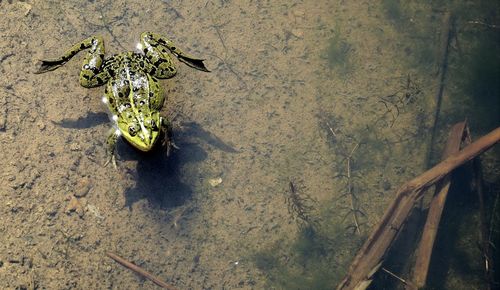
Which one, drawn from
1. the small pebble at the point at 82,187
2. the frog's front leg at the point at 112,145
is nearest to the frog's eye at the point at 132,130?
the frog's front leg at the point at 112,145

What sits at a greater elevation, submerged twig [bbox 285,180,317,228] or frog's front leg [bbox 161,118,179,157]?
frog's front leg [bbox 161,118,179,157]

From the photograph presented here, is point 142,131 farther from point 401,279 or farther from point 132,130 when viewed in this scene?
point 401,279

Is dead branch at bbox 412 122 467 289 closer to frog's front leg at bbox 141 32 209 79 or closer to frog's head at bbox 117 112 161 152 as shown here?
frog's front leg at bbox 141 32 209 79

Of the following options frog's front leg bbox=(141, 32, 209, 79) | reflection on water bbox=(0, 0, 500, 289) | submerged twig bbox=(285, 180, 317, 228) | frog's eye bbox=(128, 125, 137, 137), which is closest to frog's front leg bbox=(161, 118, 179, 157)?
reflection on water bbox=(0, 0, 500, 289)

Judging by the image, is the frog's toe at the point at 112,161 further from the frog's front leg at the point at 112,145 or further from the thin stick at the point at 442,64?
the thin stick at the point at 442,64

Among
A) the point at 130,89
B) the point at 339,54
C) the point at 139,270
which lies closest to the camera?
the point at 139,270

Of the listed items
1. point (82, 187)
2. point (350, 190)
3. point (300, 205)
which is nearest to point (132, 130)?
point (82, 187)

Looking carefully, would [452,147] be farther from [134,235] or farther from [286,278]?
[134,235]

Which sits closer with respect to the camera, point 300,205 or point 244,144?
point 300,205
